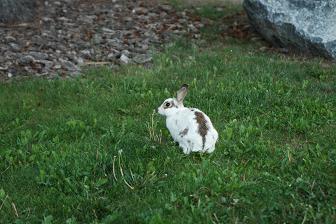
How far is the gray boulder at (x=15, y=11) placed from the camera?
11758 millimetres

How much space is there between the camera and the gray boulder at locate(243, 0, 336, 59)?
34.2 feet

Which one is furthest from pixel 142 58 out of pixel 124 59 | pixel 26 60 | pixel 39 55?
pixel 26 60

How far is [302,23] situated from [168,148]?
516 cm

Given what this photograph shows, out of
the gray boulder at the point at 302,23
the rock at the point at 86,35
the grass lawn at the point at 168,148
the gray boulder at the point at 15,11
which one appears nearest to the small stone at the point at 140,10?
the rock at the point at 86,35

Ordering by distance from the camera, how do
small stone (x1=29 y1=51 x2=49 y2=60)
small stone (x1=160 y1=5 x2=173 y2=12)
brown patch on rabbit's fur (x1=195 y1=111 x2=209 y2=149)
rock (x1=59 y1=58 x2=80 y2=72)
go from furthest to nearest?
1. small stone (x1=160 y1=5 x2=173 y2=12)
2. small stone (x1=29 y1=51 x2=49 y2=60)
3. rock (x1=59 y1=58 x2=80 y2=72)
4. brown patch on rabbit's fur (x1=195 y1=111 x2=209 y2=149)

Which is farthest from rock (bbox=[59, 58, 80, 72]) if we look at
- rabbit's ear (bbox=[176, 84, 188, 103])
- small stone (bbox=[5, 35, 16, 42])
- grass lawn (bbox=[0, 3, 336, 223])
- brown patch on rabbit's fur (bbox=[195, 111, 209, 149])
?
brown patch on rabbit's fur (bbox=[195, 111, 209, 149])

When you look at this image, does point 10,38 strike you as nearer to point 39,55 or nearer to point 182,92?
point 39,55

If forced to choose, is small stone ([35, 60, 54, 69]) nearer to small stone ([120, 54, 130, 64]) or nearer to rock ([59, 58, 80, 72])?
rock ([59, 58, 80, 72])

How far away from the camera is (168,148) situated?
255 inches

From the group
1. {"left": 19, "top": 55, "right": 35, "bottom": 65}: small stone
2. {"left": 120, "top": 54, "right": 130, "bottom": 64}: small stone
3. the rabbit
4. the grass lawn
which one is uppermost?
the rabbit

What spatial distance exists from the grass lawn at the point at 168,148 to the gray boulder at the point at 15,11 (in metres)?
2.94

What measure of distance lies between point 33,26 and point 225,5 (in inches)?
166

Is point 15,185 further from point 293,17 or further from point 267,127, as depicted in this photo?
point 293,17

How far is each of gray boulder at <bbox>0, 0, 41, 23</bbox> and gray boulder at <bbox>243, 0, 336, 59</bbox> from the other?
14.6 feet
